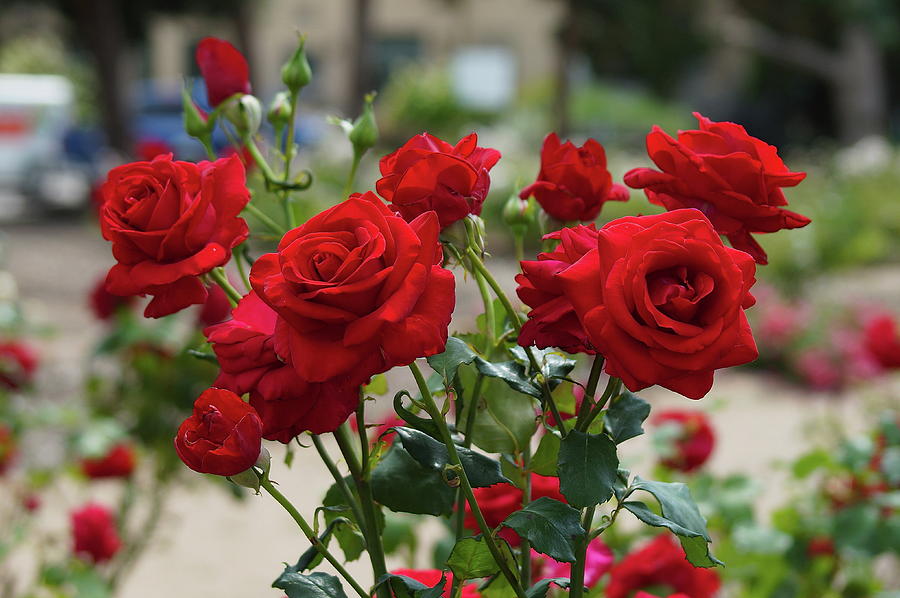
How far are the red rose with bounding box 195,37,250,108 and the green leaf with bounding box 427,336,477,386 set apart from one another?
1.19ft

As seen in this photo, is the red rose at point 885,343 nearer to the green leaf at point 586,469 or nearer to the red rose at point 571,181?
the red rose at point 571,181

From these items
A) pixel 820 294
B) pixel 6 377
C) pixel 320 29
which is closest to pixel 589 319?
pixel 6 377

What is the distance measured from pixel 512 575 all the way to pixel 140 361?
1874mm

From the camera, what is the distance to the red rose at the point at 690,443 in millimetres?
1653

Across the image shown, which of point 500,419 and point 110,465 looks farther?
point 110,465

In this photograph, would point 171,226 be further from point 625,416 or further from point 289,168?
point 625,416

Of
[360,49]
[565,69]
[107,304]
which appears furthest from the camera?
[565,69]

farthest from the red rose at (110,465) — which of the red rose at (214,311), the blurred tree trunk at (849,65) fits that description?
the blurred tree trunk at (849,65)

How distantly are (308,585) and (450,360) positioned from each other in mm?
184

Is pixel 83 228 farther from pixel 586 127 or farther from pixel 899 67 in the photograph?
pixel 899 67

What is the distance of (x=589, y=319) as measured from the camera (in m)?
0.56

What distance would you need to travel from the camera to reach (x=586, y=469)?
25.1 inches

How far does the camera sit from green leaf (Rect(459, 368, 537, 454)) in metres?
0.77

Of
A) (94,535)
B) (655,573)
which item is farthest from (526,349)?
(94,535)
